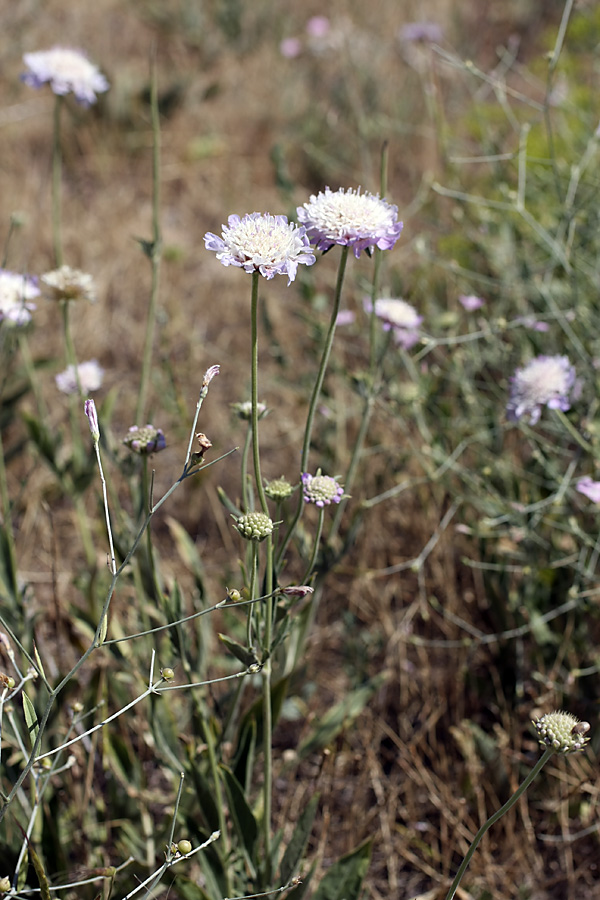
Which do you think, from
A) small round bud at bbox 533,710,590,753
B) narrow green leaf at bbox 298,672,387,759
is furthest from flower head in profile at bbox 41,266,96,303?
small round bud at bbox 533,710,590,753

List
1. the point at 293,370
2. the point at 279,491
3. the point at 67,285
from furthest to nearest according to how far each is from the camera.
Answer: the point at 293,370, the point at 67,285, the point at 279,491

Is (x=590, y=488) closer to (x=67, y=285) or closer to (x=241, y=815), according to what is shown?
(x=241, y=815)

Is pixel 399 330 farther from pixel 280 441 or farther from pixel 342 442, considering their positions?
pixel 280 441

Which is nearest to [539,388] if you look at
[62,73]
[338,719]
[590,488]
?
[590,488]

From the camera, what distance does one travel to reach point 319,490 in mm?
1211

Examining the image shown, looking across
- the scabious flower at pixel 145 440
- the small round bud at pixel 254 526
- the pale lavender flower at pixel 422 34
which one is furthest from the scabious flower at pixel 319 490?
the pale lavender flower at pixel 422 34

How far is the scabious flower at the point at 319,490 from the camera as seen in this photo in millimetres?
1201

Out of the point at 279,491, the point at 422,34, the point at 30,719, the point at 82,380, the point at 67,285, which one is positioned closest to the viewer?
the point at 30,719

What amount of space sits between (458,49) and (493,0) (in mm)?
1057

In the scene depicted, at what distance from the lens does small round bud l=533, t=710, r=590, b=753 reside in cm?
96

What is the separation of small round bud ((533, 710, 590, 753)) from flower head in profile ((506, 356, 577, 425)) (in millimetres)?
741

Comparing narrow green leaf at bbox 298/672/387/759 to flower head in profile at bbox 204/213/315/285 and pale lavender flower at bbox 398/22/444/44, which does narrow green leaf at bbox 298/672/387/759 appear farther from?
pale lavender flower at bbox 398/22/444/44

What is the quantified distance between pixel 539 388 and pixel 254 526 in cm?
81

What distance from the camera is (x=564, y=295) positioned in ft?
7.97
